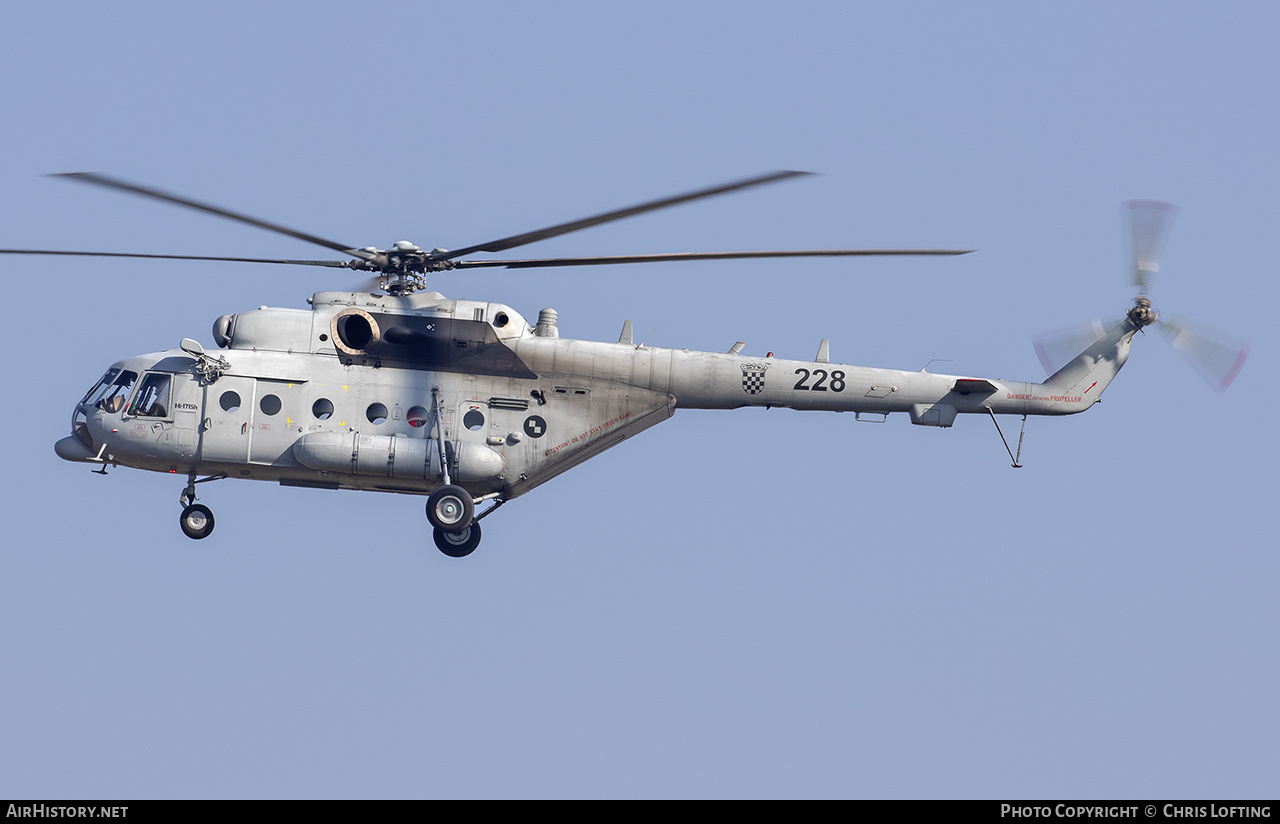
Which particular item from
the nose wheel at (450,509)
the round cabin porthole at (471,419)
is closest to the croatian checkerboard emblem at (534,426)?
the round cabin porthole at (471,419)

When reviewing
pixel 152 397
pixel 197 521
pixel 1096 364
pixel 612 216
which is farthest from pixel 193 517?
pixel 1096 364

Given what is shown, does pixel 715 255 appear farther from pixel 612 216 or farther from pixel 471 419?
pixel 471 419

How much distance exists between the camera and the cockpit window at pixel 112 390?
28422 mm

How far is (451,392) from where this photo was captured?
28.0 m

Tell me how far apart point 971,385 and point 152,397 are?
48.4 feet

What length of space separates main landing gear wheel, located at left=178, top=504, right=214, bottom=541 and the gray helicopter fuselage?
0.65 meters

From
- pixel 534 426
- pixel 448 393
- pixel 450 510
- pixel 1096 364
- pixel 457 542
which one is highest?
pixel 1096 364

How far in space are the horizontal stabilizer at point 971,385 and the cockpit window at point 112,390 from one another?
14924 millimetres

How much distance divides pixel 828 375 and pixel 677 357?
8.97 ft

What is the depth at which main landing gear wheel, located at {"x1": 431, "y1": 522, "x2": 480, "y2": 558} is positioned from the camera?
92.2ft

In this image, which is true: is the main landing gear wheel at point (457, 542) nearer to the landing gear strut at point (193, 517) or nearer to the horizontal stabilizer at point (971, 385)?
the landing gear strut at point (193, 517)

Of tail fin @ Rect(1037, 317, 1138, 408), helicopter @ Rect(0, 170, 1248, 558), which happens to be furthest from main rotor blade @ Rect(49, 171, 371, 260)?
tail fin @ Rect(1037, 317, 1138, 408)

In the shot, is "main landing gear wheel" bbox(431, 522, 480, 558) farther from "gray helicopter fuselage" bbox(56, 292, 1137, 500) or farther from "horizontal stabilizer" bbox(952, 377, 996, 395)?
"horizontal stabilizer" bbox(952, 377, 996, 395)
